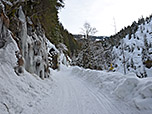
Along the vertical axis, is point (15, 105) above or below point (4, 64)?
below

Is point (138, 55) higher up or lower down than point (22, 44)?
lower down

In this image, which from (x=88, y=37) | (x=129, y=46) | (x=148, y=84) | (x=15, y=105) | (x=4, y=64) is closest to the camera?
(x=15, y=105)

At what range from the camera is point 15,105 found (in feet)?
11.9

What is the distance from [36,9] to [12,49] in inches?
353

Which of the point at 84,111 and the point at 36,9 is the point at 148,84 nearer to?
the point at 84,111

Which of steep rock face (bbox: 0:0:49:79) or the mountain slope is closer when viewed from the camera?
steep rock face (bbox: 0:0:49:79)

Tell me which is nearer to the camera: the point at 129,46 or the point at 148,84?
the point at 148,84

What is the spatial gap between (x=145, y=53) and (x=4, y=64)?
29.6 m

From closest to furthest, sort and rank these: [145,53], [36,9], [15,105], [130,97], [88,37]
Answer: [15,105] → [130,97] → [36,9] → [88,37] → [145,53]

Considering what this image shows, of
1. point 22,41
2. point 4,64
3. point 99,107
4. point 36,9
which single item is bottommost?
point 99,107

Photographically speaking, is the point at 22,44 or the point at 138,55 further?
the point at 138,55

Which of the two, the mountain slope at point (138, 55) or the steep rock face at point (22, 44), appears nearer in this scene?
the steep rock face at point (22, 44)

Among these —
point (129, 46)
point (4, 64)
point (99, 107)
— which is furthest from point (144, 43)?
point (4, 64)

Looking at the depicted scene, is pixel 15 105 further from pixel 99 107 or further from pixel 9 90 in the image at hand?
pixel 99 107
